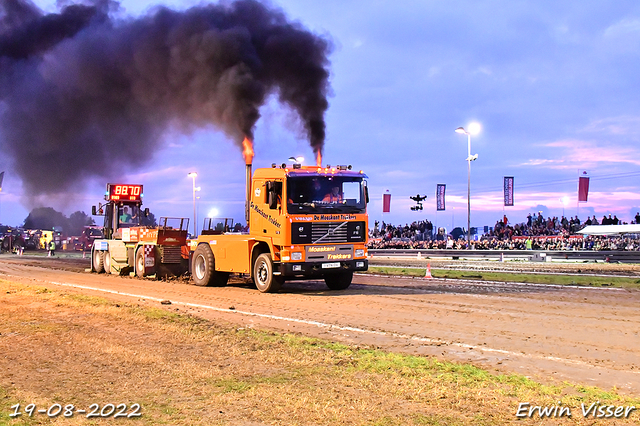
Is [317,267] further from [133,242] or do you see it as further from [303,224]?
[133,242]

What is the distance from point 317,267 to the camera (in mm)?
15820

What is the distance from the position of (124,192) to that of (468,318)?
19.3 meters

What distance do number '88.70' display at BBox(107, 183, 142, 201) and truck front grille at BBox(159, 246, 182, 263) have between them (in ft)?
16.6

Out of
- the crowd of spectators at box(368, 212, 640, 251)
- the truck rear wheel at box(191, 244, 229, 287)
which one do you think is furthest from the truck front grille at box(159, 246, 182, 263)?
the crowd of spectators at box(368, 212, 640, 251)

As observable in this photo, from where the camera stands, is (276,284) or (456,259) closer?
(276,284)

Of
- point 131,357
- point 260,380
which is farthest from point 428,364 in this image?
point 131,357

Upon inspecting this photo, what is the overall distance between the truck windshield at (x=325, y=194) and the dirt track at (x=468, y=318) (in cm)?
233

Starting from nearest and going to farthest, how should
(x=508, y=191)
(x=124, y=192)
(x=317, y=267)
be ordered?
1. (x=317, y=267)
2. (x=124, y=192)
3. (x=508, y=191)

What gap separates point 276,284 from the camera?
16.2m

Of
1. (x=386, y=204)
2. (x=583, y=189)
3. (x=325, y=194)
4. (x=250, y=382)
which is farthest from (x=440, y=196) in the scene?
(x=250, y=382)

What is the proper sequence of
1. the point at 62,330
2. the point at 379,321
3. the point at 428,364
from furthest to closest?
the point at 379,321, the point at 62,330, the point at 428,364

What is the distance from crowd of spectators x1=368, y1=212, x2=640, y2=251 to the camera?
120ft

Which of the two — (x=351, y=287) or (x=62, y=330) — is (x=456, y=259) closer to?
(x=351, y=287)

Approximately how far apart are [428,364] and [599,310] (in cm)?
686
